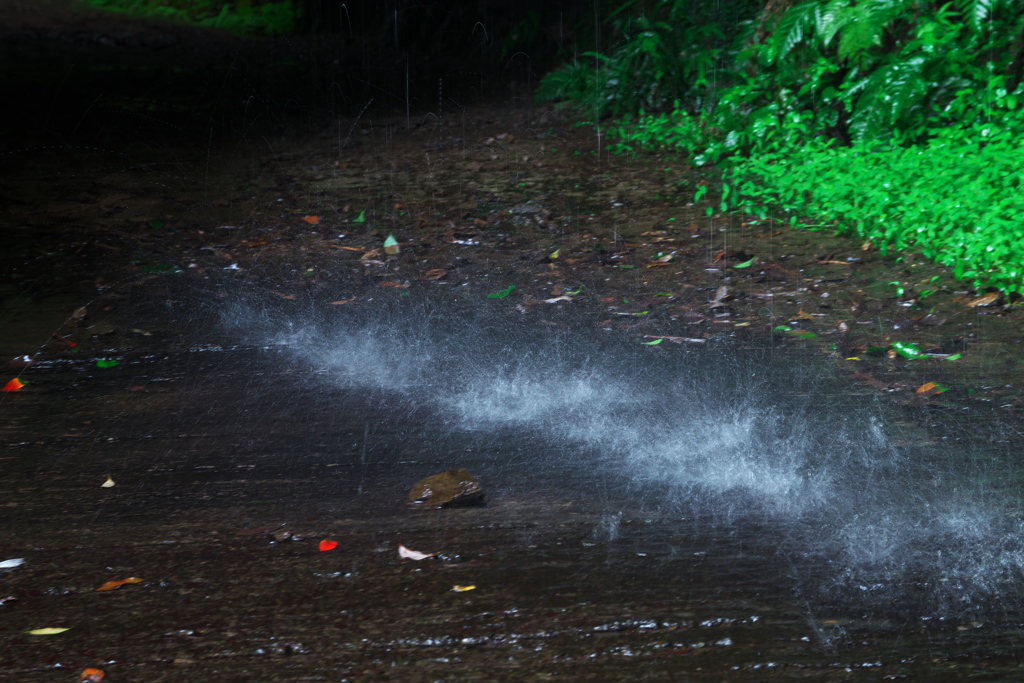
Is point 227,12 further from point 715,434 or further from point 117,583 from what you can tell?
point 117,583

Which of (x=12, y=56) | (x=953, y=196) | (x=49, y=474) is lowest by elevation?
(x=49, y=474)

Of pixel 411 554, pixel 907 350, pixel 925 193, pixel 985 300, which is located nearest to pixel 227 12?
pixel 925 193

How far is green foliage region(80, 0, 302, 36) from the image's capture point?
16.6 m

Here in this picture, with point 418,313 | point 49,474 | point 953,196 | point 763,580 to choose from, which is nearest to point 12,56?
point 418,313

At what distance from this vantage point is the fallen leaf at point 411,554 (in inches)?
103

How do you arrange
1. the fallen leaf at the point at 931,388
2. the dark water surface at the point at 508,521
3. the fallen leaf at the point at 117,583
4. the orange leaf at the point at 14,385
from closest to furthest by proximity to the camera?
the dark water surface at the point at 508,521, the fallen leaf at the point at 117,583, the fallen leaf at the point at 931,388, the orange leaf at the point at 14,385

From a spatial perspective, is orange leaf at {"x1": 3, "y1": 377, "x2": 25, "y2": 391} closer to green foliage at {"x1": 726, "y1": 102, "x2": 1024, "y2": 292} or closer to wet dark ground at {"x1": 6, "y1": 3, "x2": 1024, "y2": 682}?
wet dark ground at {"x1": 6, "y1": 3, "x2": 1024, "y2": 682}

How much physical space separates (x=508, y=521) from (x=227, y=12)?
17376mm

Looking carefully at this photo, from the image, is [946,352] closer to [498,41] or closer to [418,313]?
[418,313]

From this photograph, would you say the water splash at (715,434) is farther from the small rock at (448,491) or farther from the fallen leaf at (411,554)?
the fallen leaf at (411,554)

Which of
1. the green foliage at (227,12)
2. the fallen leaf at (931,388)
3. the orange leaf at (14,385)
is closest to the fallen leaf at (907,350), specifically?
the fallen leaf at (931,388)

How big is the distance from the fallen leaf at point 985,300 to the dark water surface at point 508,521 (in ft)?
4.06

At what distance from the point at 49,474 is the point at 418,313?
7.20ft

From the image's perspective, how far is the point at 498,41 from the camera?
12211 mm
